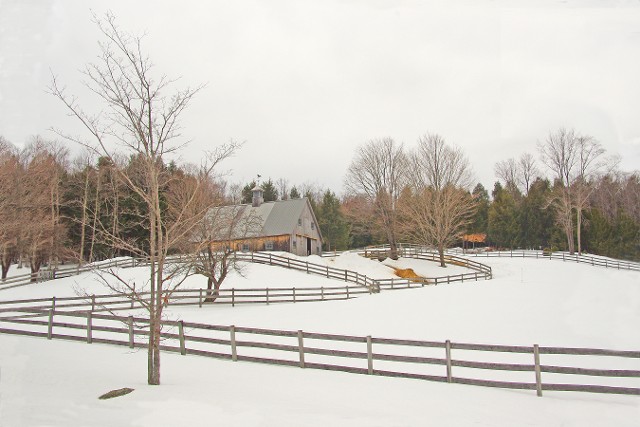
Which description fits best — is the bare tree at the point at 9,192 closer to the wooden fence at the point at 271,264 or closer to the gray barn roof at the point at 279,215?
the wooden fence at the point at 271,264

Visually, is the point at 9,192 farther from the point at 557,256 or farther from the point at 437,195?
the point at 557,256

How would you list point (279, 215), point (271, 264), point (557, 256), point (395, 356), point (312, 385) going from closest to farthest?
point (312, 385)
point (395, 356)
point (271, 264)
point (279, 215)
point (557, 256)

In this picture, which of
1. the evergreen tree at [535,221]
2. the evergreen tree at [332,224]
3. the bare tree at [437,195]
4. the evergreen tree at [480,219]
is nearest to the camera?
the bare tree at [437,195]

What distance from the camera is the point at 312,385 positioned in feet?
30.2

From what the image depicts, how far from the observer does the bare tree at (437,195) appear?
4198cm

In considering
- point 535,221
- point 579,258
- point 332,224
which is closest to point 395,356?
point 579,258

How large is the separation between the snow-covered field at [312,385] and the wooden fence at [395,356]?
31 centimetres

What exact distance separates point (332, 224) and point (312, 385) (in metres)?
56.6

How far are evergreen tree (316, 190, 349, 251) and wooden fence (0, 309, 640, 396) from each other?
48.8 meters

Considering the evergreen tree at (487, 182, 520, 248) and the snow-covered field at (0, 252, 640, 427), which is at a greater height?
the evergreen tree at (487, 182, 520, 248)

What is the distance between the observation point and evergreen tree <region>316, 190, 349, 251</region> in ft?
216

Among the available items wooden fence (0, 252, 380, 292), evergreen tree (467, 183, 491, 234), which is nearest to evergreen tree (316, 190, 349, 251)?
evergreen tree (467, 183, 491, 234)

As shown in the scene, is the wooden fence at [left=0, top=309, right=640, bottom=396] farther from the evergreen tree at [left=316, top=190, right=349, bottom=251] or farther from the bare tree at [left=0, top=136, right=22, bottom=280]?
the evergreen tree at [left=316, top=190, right=349, bottom=251]

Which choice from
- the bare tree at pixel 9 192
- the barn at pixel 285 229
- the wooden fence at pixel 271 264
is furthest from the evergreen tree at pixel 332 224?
the bare tree at pixel 9 192
